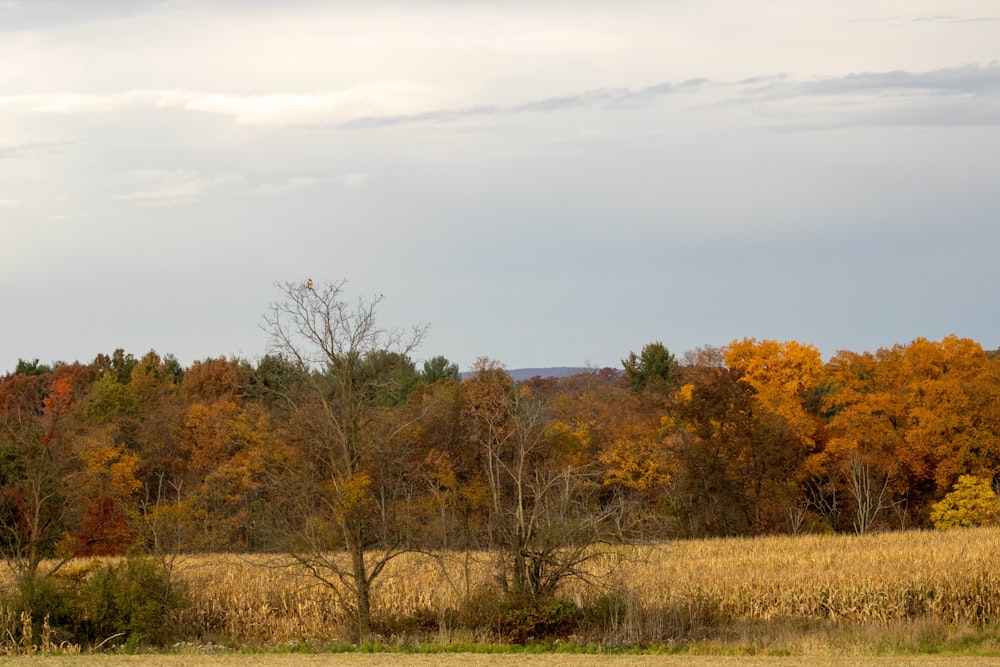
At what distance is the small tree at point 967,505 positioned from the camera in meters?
61.9

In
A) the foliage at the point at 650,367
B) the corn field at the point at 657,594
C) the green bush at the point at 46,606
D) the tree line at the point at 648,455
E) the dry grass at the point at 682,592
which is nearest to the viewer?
the green bush at the point at 46,606

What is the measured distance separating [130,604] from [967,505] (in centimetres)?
4758

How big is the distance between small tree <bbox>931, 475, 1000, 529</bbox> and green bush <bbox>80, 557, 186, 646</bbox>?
45.1 metres

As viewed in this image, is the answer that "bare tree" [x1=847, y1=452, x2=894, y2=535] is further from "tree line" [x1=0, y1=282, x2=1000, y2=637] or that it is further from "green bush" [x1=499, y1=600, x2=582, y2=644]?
"green bush" [x1=499, y1=600, x2=582, y2=644]

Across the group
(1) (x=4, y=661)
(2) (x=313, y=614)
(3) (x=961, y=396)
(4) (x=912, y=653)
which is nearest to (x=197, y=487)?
(2) (x=313, y=614)

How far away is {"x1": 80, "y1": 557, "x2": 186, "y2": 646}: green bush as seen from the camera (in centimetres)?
3130

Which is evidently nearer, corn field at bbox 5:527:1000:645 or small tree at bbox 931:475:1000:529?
corn field at bbox 5:527:1000:645

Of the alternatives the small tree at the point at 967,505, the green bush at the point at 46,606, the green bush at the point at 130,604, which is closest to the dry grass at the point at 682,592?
the green bush at the point at 130,604

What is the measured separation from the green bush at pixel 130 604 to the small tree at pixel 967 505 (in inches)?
1776

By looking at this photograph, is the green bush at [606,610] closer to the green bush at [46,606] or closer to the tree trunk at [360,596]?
the tree trunk at [360,596]

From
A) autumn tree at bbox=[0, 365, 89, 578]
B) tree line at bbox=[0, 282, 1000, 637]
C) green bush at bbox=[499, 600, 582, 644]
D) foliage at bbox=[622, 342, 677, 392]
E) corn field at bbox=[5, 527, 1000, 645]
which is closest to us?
green bush at bbox=[499, 600, 582, 644]

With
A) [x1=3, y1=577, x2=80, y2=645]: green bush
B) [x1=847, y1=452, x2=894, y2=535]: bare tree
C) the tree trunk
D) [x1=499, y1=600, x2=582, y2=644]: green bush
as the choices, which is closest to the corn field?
[x1=499, y1=600, x2=582, y2=644]: green bush

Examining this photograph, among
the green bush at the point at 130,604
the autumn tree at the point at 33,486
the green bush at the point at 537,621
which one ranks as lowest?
the green bush at the point at 537,621

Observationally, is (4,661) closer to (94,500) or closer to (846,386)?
(94,500)
